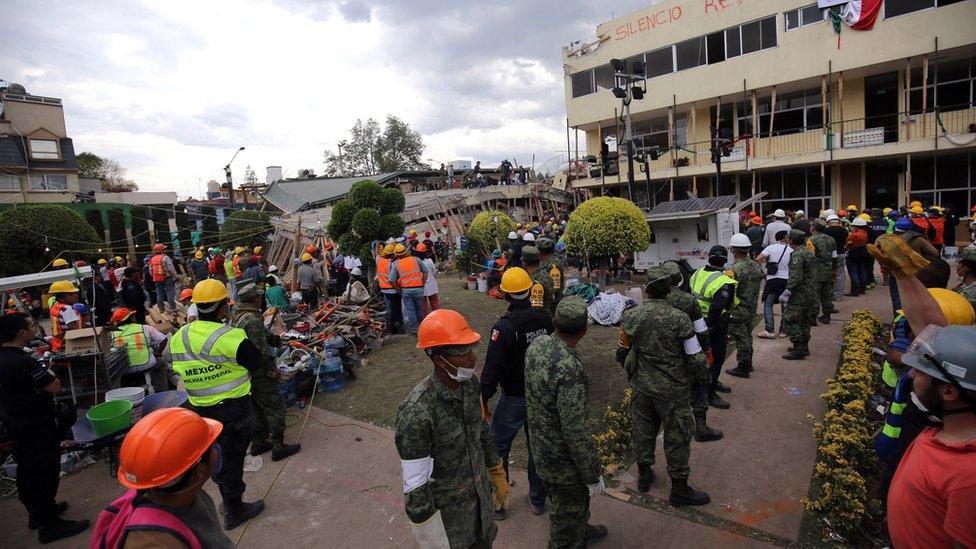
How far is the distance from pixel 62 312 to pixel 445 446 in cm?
730

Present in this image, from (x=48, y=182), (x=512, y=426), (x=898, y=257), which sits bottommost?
(x=512, y=426)

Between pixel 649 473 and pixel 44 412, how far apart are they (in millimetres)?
5087

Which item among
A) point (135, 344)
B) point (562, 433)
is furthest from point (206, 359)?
point (135, 344)

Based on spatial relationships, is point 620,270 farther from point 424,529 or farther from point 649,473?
point 424,529

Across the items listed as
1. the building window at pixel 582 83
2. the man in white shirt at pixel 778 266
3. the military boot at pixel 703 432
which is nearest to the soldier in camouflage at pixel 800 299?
the man in white shirt at pixel 778 266

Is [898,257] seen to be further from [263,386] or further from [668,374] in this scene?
[263,386]

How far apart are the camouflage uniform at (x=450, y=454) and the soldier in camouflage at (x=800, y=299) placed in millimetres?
5766

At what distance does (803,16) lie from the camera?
17.3m

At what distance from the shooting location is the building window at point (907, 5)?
1505cm

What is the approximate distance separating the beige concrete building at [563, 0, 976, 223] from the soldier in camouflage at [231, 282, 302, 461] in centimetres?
1229

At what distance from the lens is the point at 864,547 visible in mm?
3170

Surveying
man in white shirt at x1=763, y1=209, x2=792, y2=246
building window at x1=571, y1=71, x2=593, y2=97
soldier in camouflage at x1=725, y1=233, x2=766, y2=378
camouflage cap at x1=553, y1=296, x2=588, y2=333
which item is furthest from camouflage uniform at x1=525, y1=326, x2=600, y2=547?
building window at x1=571, y1=71, x2=593, y2=97

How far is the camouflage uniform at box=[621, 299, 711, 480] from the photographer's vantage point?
3.68 metres

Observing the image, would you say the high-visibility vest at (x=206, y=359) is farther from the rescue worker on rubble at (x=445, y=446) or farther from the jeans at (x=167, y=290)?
the jeans at (x=167, y=290)
